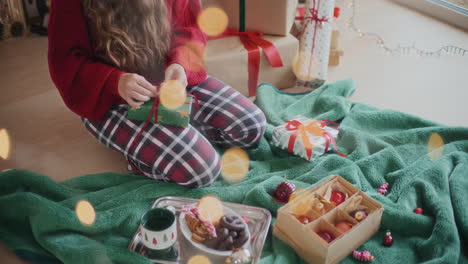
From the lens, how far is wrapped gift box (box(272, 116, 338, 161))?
1.35 metres

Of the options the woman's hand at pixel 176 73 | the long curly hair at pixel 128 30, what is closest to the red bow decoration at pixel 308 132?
the woman's hand at pixel 176 73

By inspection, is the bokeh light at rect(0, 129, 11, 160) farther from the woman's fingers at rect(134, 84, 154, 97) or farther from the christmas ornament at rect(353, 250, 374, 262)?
the christmas ornament at rect(353, 250, 374, 262)

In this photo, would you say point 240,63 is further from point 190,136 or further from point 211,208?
point 211,208

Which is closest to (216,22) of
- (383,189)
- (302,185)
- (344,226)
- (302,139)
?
(302,139)

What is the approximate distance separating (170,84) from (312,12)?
0.76 m

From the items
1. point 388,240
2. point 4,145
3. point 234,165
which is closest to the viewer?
point 388,240

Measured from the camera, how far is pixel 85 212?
1.15 m

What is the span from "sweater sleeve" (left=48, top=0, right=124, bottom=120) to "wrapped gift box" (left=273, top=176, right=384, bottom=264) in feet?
1.87

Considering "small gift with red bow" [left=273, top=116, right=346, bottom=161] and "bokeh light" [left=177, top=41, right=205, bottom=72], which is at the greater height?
"bokeh light" [left=177, top=41, right=205, bottom=72]

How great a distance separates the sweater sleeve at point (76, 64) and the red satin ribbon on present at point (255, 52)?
25.0 inches

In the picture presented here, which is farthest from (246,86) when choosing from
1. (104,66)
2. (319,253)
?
(319,253)

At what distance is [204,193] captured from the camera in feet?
3.96

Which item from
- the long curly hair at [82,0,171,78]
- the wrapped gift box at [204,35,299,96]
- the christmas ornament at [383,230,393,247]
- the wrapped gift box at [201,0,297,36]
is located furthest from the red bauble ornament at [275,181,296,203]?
the wrapped gift box at [201,0,297,36]

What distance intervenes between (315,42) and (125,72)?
2.76ft
